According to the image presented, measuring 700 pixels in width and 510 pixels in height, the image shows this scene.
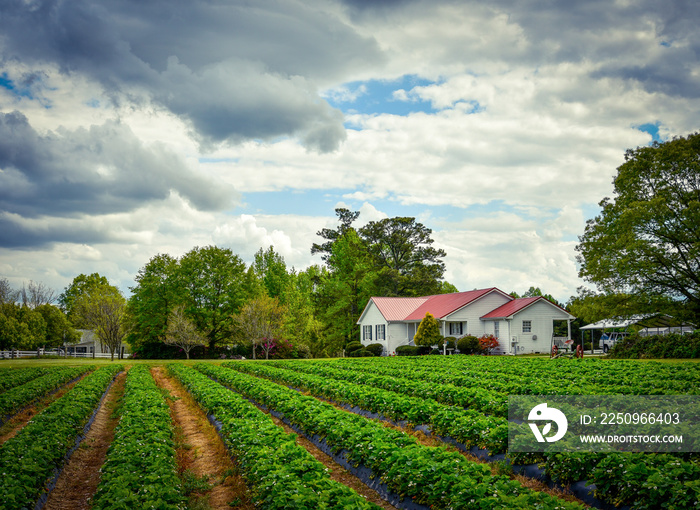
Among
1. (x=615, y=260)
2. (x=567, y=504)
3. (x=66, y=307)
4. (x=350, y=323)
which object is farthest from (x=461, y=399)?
(x=66, y=307)

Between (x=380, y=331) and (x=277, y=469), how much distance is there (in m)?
40.5

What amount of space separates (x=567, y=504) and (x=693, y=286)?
30.9m

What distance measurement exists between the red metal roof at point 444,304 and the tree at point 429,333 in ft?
6.30

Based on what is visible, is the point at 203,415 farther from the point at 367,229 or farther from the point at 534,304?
the point at 367,229

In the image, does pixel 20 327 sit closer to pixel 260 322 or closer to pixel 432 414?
pixel 260 322

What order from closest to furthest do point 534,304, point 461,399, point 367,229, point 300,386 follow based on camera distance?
point 461,399 → point 300,386 → point 534,304 → point 367,229

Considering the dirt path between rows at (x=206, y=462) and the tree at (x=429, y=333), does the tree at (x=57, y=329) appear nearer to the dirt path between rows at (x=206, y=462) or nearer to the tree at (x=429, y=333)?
the tree at (x=429, y=333)

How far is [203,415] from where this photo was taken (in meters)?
16.1

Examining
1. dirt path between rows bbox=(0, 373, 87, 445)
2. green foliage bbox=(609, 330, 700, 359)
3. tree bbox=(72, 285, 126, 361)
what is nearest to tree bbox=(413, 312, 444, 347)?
green foliage bbox=(609, 330, 700, 359)

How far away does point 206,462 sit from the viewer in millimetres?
11180

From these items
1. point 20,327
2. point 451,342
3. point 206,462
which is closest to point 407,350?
point 451,342

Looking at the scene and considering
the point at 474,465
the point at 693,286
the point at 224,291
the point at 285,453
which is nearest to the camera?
the point at 474,465

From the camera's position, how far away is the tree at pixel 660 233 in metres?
30.5

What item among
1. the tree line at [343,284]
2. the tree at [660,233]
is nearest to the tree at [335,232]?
the tree line at [343,284]
